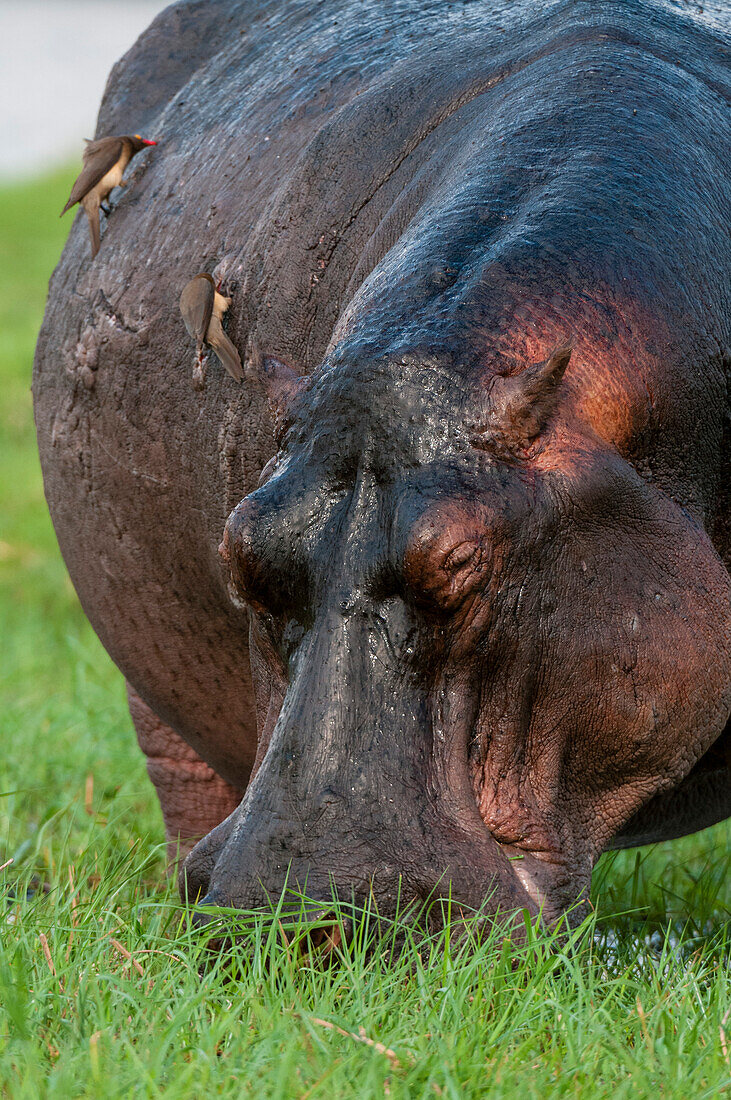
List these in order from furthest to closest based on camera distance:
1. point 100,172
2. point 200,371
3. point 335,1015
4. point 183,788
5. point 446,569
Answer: point 183,788 < point 100,172 < point 200,371 < point 446,569 < point 335,1015

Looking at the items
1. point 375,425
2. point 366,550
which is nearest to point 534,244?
point 375,425

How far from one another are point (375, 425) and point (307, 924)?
73 cm

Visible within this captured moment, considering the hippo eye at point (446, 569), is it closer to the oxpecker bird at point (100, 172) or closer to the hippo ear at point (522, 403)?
the hippo ear at point (522, 403)

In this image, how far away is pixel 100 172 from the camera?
391 cm

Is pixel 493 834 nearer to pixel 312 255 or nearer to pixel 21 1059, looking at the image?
pixel 21 1059

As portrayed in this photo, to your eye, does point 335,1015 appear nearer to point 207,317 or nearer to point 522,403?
point 522,403

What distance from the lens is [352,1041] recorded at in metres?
1.94

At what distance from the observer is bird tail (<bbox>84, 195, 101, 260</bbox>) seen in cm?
397

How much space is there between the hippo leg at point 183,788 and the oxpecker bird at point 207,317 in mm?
1499

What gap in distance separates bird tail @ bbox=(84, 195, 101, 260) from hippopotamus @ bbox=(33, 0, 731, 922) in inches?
33.3

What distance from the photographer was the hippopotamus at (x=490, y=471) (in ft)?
6.95

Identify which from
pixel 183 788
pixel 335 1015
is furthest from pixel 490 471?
pixel 183 788

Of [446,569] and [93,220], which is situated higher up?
[93,220]

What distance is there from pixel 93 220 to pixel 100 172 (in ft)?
0.45
